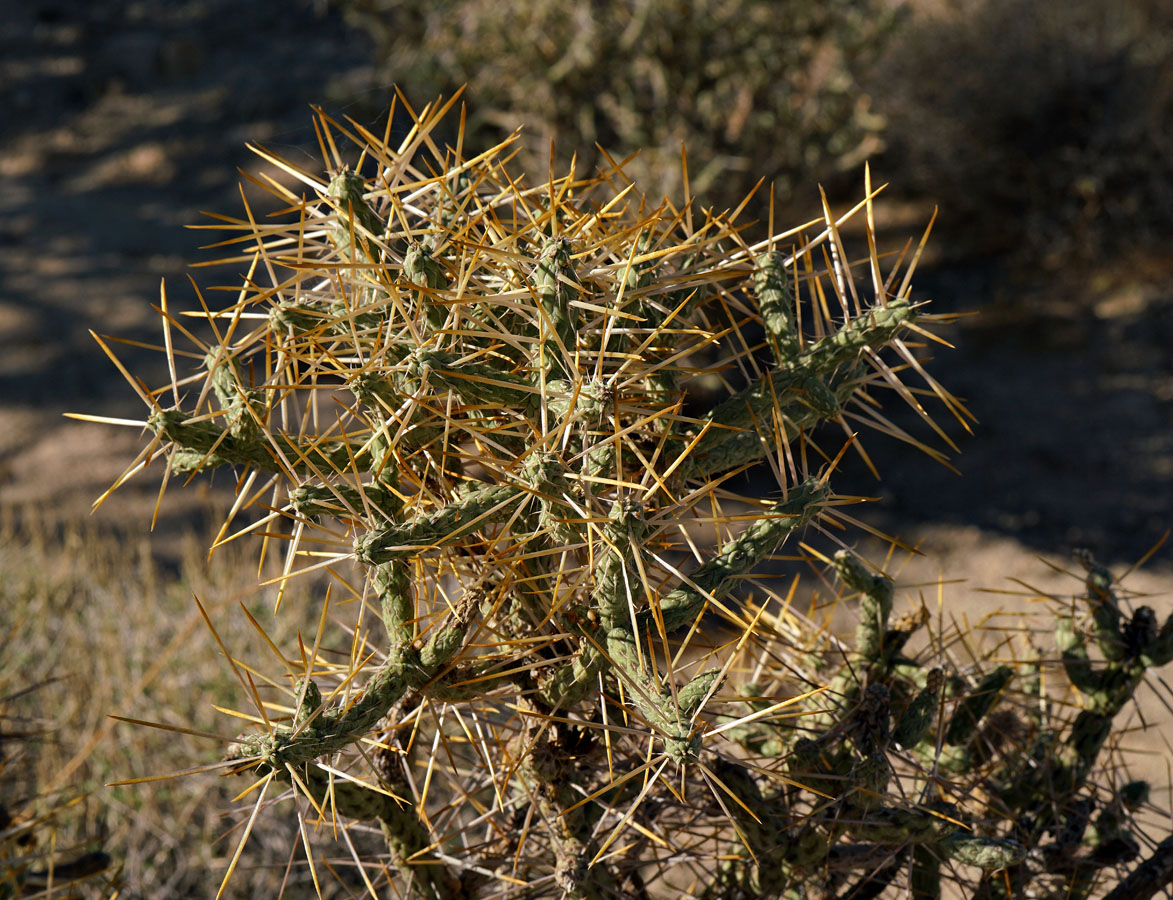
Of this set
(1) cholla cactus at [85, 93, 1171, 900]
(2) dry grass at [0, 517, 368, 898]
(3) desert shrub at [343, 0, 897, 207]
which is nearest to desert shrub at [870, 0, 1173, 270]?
(3) desert shrub at [343, 0, 897, 207]

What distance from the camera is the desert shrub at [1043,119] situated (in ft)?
22.7

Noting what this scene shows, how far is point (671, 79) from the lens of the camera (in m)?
6.57

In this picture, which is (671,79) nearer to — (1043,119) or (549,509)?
(1043,119)

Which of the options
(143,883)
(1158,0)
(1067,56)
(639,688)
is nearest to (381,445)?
(639,688)

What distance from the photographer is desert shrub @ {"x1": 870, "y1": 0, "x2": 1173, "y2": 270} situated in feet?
22.7

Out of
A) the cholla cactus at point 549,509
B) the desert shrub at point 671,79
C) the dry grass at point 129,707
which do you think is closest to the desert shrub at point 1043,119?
the desert shrub at point 671,79

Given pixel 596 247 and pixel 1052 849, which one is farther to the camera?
pixel 1052 849

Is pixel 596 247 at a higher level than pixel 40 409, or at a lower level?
higher

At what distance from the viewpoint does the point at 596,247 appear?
1.11 metres

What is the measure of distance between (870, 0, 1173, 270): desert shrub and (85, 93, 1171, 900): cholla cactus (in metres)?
6.78

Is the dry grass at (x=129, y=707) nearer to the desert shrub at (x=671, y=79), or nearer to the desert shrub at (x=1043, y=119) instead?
the desert shrub at (x=671, y=79)

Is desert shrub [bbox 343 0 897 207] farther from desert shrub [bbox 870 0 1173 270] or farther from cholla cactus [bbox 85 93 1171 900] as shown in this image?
cholla cactus [bbox 85 93 1171 900]

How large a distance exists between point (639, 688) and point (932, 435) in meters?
5.69

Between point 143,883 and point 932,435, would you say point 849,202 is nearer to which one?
point 932,435
